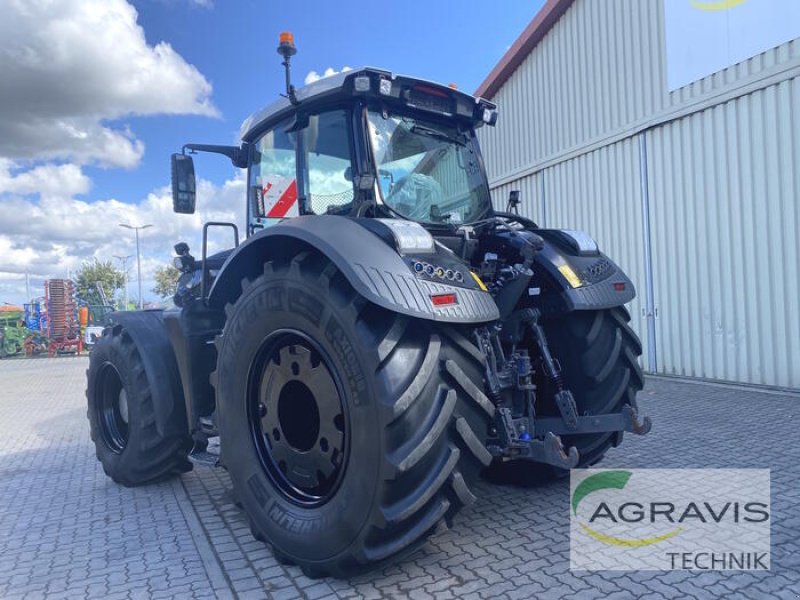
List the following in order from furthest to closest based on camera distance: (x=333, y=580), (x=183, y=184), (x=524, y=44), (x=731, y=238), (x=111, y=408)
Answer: (x=524, y=44)
(x=731, y=238)
(x=111, y=408)
(x=183, y=184)
(x=333, y=580)

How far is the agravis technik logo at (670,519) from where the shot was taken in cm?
281

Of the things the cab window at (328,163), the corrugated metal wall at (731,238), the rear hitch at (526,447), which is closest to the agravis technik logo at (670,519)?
the rear hitch at (526,447)

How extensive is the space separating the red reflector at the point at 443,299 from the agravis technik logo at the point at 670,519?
1.45 m

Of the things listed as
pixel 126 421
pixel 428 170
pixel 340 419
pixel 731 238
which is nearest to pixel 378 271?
pixel 340 419

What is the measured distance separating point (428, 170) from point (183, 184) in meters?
1.84

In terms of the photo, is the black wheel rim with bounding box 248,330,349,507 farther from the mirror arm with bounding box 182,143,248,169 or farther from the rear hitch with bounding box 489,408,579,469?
the mirror arm with bounding box 182,143,248,169

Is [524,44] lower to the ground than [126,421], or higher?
higher

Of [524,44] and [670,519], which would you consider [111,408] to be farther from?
[524,44]

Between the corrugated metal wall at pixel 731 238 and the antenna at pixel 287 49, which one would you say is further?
the corrugated metal wall at pixel 731 238

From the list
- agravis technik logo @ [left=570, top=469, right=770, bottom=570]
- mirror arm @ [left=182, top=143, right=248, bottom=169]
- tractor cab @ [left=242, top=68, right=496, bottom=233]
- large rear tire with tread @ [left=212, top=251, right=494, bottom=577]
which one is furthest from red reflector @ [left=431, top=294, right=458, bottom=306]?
mirror arm @ [left=182, top=143, right=248, bottom=169]

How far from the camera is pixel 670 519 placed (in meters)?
3.26

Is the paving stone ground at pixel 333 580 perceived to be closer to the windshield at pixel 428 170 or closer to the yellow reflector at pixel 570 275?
the yellow reflector at pixel 570 275

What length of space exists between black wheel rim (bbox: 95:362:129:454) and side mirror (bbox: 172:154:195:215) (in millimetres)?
1538

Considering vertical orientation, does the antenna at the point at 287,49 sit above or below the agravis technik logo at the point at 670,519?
above
